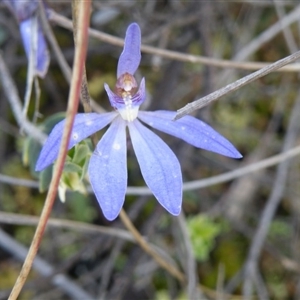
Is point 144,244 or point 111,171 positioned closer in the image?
point 111,171

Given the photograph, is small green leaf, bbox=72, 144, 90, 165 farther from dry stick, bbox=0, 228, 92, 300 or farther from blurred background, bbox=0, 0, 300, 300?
dry stick, bbox=0, 228, 92, 300

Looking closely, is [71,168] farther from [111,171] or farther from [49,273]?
[49,273]

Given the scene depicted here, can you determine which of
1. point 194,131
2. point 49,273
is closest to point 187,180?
point 49,273

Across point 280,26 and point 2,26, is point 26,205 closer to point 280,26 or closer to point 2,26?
point 2,26

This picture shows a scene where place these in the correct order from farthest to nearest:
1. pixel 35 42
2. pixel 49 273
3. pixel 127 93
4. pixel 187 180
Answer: pixel 187 180
pixel 49 273
pixel 35 42
pixel 127 93

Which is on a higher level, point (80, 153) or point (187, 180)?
point (187, 180)

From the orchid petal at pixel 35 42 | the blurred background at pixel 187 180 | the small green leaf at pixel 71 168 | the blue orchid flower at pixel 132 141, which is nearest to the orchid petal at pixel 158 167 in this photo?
the blue orchid flower at pixel 132 141

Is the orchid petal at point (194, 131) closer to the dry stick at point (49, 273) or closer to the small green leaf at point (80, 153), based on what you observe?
the small green leaf at point (80, 153)
